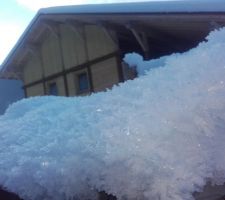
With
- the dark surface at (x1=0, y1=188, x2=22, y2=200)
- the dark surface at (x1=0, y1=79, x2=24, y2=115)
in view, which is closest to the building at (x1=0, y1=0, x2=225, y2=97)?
the dark surface at (x1=0, y1=188, x2=22, y2=200)

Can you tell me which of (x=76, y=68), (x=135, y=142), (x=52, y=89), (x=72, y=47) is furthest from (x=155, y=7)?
(x=52, y=89)

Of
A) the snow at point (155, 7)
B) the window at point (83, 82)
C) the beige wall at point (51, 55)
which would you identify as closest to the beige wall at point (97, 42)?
the window at point (83, 82)

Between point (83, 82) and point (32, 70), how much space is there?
2460 mm

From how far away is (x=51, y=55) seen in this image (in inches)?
466

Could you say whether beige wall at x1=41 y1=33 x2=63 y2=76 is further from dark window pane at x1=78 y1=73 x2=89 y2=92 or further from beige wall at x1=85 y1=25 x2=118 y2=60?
beige wall at x1=85 y1=25 x2=118 y2=60

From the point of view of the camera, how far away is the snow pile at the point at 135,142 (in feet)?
5.89

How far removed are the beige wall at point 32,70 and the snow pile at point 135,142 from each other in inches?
394

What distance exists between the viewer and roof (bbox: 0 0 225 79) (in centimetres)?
622

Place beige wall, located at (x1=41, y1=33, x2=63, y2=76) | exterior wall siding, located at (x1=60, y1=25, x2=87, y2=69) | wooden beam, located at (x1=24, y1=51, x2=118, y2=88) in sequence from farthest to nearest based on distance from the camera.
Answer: beige wall, located at (x1=41, y1=33, x2=63, y2=76) → exterior wall siding, located at (x1=60, y1=25, x2=87, y2=69) → wooden beam, located at (x1=24, y1=51, x2=118, y2=88)

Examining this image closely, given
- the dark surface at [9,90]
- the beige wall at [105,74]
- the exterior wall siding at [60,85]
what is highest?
the dark surface at [9,90]

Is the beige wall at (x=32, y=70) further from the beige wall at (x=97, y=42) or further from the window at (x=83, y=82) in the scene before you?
the beige wall at (x=97, y=42)

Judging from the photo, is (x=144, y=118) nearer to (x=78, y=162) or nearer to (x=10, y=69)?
(x=78, y=162)

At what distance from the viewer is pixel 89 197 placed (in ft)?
6.77

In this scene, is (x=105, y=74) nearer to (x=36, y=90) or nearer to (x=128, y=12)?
(x=128, y=12)
